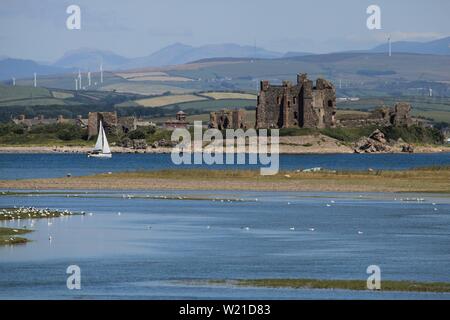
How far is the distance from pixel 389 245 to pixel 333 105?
136m

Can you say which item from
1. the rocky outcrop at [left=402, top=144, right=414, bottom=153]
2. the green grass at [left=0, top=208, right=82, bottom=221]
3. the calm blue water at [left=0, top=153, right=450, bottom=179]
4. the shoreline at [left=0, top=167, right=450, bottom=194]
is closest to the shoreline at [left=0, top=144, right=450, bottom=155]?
the rocky outcrop at [left=402, top=144, right=414, bottom=153]

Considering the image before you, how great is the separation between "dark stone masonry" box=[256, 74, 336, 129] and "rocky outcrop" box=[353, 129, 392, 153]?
19.7 ft

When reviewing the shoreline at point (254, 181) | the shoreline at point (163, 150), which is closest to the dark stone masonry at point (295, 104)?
the shoreline at point (163, 150)

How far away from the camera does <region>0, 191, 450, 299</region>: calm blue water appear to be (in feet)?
124

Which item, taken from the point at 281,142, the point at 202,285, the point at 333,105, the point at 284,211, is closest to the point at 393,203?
the point at 284,211

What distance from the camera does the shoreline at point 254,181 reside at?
3255 inches

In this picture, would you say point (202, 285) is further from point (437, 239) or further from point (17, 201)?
point (17, 201)

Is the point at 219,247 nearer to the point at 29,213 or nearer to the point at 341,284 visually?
the point at 341,284

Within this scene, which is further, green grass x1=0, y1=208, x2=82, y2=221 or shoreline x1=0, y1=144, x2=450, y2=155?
shoreline x1=0, y1=144, x2=450, y2=155

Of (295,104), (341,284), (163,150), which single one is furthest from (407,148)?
(341,284)

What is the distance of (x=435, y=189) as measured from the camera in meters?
80.7

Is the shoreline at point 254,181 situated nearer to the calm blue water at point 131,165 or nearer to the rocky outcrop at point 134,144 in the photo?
the calm blue water at point 131,165

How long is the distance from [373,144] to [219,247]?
437 ft

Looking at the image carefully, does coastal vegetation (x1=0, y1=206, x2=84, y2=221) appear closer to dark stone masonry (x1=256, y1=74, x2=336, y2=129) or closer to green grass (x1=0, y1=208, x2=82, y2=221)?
green grass (x1=0, y1=208, x2=82, y2=221)
